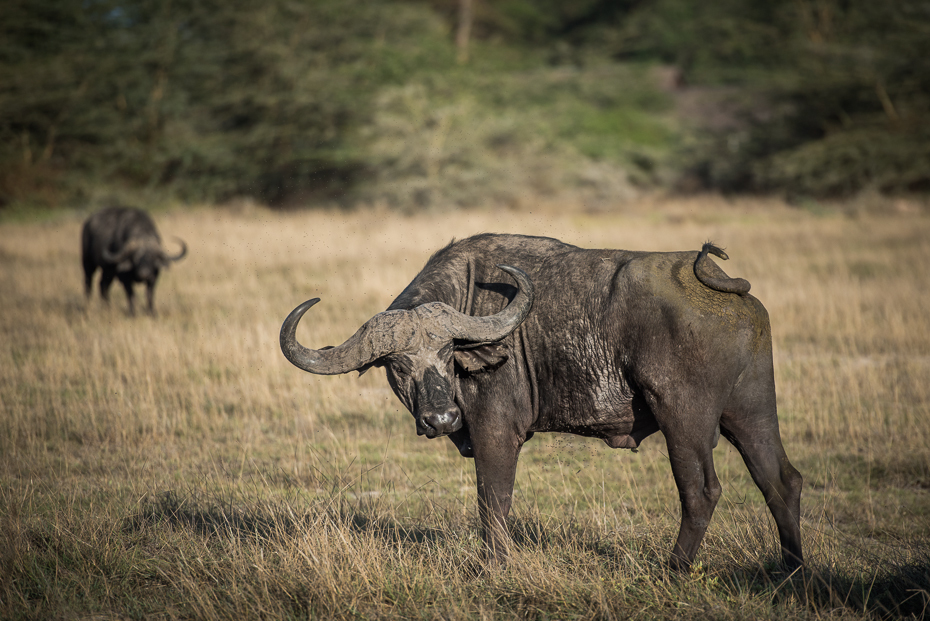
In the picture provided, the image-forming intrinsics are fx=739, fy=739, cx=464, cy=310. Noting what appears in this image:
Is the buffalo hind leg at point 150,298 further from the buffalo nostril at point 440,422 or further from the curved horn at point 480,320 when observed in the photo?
the buffalo nostril at point 440,422

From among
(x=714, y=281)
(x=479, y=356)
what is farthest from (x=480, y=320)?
(x=714, y=281)

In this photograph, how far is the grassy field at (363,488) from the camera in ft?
12.2

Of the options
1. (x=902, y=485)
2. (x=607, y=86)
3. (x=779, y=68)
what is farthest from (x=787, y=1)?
(x=902, y=485)

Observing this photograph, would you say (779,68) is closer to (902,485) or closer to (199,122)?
(199,122)

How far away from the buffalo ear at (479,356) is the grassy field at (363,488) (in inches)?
40.3

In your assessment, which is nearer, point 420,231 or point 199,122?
point 420,231

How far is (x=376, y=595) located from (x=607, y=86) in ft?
135

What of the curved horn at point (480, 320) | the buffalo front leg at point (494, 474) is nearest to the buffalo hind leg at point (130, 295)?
the buffalo front leg at point (494, 474)

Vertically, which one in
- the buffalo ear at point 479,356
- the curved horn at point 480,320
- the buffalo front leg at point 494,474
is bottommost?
the buffalo front leg at point 494,474

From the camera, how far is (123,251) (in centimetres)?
1291

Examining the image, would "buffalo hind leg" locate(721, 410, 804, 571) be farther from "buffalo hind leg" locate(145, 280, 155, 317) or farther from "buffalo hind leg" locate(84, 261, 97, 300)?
"buffalo hind leg" locate(84, 261, 97, 300)

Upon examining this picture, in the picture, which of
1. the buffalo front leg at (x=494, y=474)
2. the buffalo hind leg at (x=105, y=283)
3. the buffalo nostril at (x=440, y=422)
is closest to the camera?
the buffalo nostril at (x=440, y=422)

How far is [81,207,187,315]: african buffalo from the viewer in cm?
1288

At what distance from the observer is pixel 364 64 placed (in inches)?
1356
